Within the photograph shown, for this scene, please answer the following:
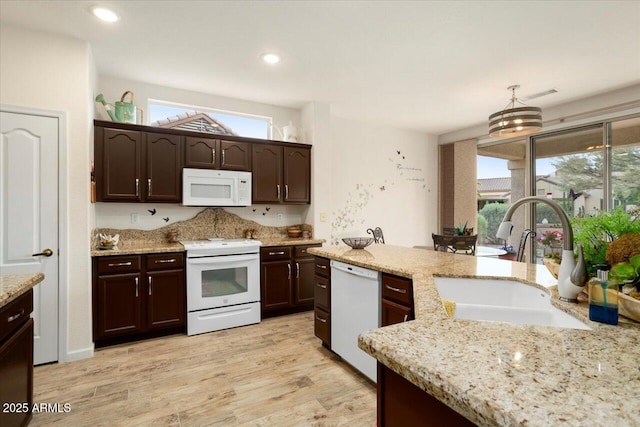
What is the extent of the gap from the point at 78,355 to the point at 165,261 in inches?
40.2

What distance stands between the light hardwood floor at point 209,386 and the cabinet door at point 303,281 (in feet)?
2.72

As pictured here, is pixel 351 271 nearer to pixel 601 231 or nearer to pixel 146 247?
pixel 601 231

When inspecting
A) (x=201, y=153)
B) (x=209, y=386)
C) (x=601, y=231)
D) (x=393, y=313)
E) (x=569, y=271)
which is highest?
(x=201, y=153)

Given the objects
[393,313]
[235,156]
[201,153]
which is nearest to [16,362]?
[393,313]

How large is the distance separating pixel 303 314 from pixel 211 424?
2117mm

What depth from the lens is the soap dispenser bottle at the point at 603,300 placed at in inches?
38.4

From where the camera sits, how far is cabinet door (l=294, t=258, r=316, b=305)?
3.95 m

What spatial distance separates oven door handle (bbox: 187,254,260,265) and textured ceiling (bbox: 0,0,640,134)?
1965 mm

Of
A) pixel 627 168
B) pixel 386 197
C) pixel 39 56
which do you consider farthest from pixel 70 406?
pixel 627 168

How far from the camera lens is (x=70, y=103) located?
273 cm

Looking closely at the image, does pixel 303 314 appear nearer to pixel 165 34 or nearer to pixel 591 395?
pixel 165 34

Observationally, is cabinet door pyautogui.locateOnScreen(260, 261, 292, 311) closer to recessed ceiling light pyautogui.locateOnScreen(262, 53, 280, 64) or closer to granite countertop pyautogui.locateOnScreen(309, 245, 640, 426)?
recessed ceiling light pyautogui.locateOnScreen(262, 53, 280, 64)

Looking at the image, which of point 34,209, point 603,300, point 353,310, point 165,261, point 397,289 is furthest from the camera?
point 165,261

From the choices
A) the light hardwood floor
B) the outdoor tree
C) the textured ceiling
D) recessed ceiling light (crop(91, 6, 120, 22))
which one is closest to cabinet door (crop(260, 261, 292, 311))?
the light hardwood floor
